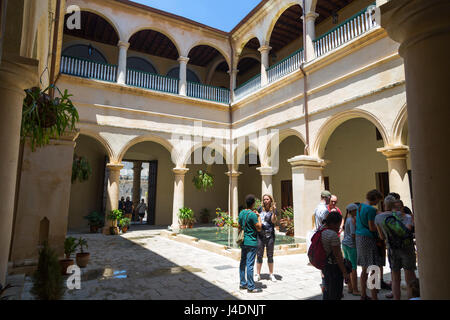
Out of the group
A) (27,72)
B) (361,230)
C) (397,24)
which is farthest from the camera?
(361,230)

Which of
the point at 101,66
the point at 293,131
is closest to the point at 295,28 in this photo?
the point at 293,131

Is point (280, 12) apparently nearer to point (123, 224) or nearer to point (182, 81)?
point (182, 81)

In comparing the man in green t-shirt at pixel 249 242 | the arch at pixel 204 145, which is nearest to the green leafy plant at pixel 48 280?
the man in green t-shirt at pixel 249 242

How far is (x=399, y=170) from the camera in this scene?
7.47 m

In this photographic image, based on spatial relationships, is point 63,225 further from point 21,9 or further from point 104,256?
point 21,9

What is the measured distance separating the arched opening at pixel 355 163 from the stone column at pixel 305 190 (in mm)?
2873

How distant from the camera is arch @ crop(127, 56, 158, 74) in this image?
1579 centimetres

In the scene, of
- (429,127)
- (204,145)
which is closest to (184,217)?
(204,145)

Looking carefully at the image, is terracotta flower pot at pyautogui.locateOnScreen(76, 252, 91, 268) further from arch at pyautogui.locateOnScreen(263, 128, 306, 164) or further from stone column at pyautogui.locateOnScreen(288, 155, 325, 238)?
arch at pyautogui.locateOnScreen(263, 128, 306, 164)

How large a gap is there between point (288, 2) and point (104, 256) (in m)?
11.0

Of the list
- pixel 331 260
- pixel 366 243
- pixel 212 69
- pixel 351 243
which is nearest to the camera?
pixel 331 260

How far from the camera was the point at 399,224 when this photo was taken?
3701mm

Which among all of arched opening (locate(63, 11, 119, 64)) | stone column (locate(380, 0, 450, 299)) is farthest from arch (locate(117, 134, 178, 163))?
stone column (locate(380, 0, 450, 299))

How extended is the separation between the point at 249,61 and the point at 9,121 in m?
15.6
